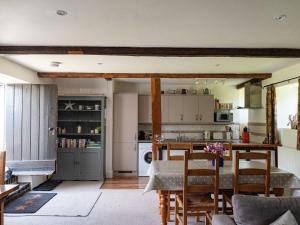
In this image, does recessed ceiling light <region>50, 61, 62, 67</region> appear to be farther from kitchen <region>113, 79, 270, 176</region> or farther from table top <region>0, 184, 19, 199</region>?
table top <region>0, 184, 19, 199</region>

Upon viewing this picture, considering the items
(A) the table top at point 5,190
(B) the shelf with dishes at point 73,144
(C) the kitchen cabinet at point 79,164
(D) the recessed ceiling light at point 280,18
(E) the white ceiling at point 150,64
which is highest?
(E) the white ceiling at point 150,64

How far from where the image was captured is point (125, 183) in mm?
6273

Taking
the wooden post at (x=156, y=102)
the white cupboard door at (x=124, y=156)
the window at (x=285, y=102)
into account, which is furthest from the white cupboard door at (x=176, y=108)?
the window at (x=285, y=102)

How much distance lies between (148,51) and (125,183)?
3.34m

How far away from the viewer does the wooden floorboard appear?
593 centimetres

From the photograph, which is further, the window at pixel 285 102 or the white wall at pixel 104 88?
the white wall at pixel 104 88

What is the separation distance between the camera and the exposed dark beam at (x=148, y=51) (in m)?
3.95

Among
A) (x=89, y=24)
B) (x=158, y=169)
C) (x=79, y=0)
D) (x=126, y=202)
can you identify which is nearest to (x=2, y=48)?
(x=89, y=24)

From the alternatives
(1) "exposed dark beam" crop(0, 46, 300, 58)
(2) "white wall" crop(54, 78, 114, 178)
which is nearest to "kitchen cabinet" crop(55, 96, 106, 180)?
(2) "white wall" crop(54, 78, 114, 178)

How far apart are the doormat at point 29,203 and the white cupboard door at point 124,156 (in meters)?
2.13

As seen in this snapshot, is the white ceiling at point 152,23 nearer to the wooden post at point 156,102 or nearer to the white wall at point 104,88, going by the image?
the wooden post at point 156,102

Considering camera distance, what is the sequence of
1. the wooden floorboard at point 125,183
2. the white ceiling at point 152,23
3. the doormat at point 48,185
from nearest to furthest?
the white ceiling at point 152,23 → the doormat at point 48,185 → the wooden floorboard at point 125,183

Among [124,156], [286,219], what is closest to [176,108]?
[124,156]

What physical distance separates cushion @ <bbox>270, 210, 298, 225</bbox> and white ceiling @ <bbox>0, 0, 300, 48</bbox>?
170 cm
